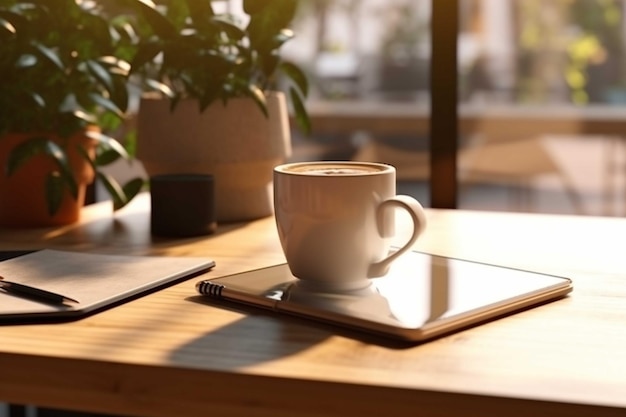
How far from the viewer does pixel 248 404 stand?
1.82ft

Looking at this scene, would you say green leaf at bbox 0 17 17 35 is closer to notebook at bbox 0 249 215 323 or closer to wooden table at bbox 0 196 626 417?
notebook at bbox 0 249 215 323

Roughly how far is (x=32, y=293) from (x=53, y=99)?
0.43 meters

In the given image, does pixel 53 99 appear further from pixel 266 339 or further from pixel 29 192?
pixel 266 339

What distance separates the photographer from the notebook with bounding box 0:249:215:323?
2.23 feet

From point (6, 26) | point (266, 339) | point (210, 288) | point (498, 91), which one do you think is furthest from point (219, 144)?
point (498, 91)

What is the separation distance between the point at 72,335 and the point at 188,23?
0.60m

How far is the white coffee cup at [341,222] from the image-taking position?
2.32ft

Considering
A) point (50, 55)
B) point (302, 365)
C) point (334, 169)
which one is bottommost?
point (302, 365)

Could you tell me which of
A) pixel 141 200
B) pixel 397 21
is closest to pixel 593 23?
pixel 397 21

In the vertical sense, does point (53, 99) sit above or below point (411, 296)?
above

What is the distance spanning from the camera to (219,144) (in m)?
1.12

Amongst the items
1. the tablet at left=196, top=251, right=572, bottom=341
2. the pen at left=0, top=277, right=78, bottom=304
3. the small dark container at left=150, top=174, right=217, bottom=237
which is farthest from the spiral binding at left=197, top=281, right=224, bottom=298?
the small dark container at left=150, top=174, right=217, bottom=237

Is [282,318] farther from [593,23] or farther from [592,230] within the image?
[593,23]

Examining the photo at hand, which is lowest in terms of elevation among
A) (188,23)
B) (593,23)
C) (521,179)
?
(521,179)
